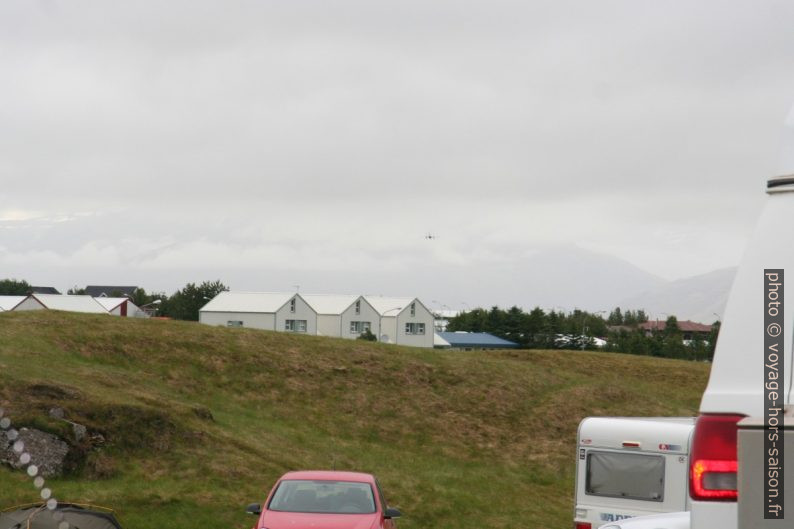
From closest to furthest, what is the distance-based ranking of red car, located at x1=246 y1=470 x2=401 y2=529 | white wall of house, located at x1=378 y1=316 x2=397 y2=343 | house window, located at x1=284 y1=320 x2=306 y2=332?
red car, located at x1=246 y1=470 x2=401 y2=529 < house window, located at x1=284 y1=320 x2=306 y2=332 < white wall of house, located at x1=378 y1=316 x2=397 y2=343

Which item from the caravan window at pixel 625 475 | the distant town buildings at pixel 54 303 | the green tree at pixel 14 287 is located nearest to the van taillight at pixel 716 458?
the caravan window at pixel 625 475

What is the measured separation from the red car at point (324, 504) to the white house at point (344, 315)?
94381 mm

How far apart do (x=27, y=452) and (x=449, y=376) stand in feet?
80.5

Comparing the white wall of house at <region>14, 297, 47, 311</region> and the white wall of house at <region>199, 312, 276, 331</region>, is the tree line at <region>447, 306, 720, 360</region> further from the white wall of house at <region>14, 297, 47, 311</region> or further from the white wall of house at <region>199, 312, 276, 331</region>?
the white wall of house at <region>14, 297, 47, 311</region>

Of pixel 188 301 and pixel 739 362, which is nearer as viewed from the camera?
pixel 739 362

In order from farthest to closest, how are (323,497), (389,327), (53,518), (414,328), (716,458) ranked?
(414,328), (389,327), (53,518), (323,497), (716,458)

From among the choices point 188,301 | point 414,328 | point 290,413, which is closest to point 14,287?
point 188,301

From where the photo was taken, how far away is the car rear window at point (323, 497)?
16844 mm

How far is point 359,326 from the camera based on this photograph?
115688 millimetres

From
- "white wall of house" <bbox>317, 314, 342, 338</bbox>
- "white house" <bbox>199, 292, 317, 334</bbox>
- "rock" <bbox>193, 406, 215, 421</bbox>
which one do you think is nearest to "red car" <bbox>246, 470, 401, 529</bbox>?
"rock" <bbox>193, 406, 215, 421</bbox>

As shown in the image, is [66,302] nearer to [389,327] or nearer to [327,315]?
[327,315]

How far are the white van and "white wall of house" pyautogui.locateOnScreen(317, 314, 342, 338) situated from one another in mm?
92194

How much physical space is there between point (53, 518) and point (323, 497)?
4816 mm

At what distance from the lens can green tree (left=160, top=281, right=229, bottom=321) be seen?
138500 millimetres
